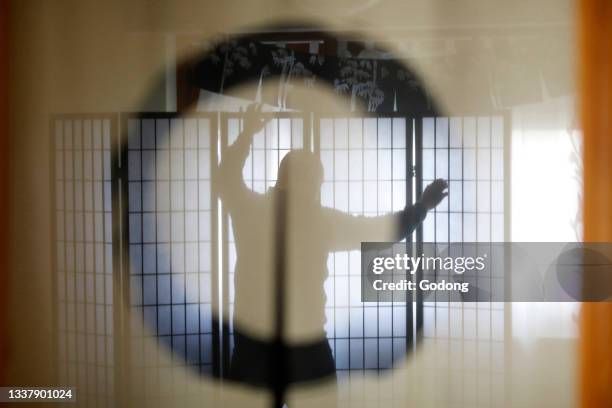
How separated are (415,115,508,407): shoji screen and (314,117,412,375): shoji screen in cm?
8

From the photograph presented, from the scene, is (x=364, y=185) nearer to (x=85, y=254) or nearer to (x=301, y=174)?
(x=301, y=174)

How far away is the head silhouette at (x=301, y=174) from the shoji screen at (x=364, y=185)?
31 millimetres

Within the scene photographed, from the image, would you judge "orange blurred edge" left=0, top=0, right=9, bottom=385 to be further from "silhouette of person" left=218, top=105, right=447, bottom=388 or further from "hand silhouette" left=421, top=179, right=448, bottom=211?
"hand silhouette" left=421, top=179, right=448, bottom=211

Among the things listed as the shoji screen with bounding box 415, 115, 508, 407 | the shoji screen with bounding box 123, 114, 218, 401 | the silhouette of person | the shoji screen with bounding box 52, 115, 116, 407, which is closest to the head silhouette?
the silhouette of person

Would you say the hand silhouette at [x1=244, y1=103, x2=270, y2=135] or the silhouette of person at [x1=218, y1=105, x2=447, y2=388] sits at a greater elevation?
the hand silhouette at [x1=244, y1=103, x2=270, y2=135]

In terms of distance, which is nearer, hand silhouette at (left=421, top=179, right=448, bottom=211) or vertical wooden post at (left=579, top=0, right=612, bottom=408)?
vertical wooden post at (left=579, top=0, right=612, bottom=408)

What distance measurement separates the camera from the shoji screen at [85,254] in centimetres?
189

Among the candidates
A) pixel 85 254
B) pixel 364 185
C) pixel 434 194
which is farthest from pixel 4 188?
pixel 434 194

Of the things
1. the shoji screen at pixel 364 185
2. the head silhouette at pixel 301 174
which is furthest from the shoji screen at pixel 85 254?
the shoji screen at pixel 364 185

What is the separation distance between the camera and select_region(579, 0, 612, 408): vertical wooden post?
5.75 ft

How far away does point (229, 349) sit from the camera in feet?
6.38

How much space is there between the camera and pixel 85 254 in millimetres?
1921

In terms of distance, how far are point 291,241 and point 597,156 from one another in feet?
3.76

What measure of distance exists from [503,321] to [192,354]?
1203 millimetres
